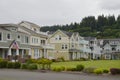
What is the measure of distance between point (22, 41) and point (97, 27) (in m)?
127

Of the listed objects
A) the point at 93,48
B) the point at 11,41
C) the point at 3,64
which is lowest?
the point at 3,64

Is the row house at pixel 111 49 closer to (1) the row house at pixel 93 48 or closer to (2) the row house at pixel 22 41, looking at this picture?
(1) the row house at pixel 93 48

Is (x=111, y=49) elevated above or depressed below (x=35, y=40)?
below

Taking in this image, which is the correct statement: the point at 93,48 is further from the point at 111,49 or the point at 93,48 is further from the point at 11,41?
the point at 11,41

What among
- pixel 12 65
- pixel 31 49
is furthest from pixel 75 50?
pixel 12 65

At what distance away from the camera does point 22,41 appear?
6656 centimetres

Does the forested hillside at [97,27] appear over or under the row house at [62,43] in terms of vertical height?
over

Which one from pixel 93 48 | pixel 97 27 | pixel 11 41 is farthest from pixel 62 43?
pixel 97 27

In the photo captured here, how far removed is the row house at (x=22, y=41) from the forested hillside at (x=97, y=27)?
98134 mm

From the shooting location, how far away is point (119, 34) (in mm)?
172125

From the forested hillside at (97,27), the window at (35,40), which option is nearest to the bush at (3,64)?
the window at (35,40)

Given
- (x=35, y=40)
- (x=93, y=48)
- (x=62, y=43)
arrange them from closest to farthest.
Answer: (x=35, y=40), (x=62, y=43), (x=93, y=48)

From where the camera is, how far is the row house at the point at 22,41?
5947 centimetres

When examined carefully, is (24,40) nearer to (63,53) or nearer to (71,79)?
(63,53)
